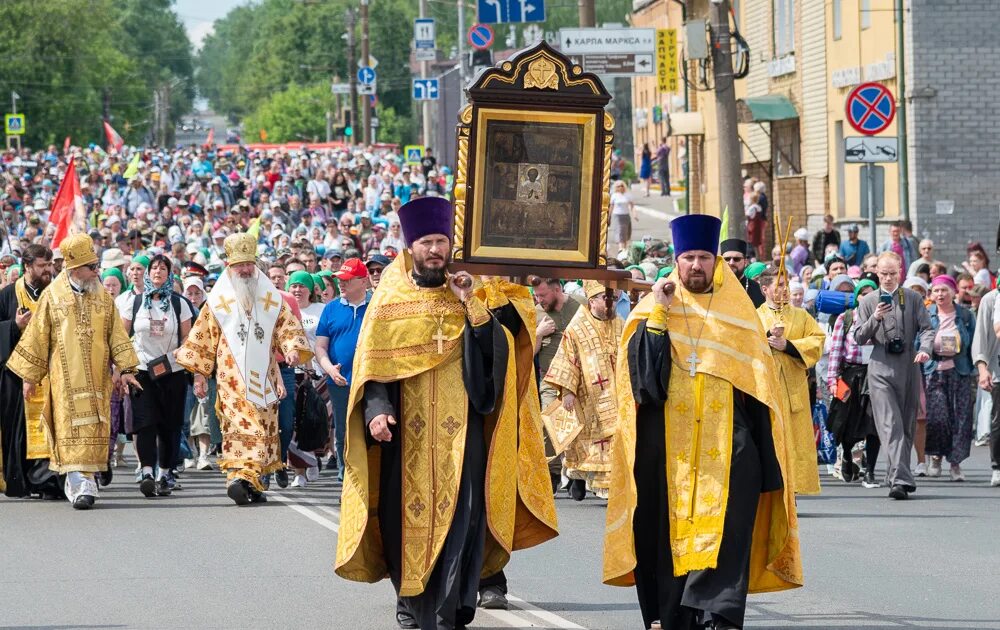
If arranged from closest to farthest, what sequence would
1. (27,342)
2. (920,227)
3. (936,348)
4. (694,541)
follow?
(694,541) → (27,342) → (936,348) → (920,227)

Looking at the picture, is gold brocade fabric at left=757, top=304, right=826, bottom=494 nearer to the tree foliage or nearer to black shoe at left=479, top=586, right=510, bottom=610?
black shoe at left=479, top=586, right=510, bottom=610

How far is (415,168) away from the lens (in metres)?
48.7

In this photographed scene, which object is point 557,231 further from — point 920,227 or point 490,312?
point 920,227

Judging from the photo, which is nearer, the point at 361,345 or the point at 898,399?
the point at 361,345

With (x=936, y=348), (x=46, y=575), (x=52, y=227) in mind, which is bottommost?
(x=46, y=575)

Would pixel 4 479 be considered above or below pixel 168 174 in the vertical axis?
below

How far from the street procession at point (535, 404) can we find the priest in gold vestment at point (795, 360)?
0.04m

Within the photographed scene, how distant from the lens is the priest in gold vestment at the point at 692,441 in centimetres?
852

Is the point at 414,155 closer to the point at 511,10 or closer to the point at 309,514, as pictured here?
the point at 511,10

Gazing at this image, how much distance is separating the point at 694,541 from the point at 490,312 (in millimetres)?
1387

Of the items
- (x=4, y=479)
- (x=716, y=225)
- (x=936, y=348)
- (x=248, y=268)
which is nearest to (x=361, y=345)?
(x=716, y=225)

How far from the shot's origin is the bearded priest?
14164mm

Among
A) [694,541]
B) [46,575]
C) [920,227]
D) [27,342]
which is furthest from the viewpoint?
[920,227]

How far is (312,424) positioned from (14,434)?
2286 mm
